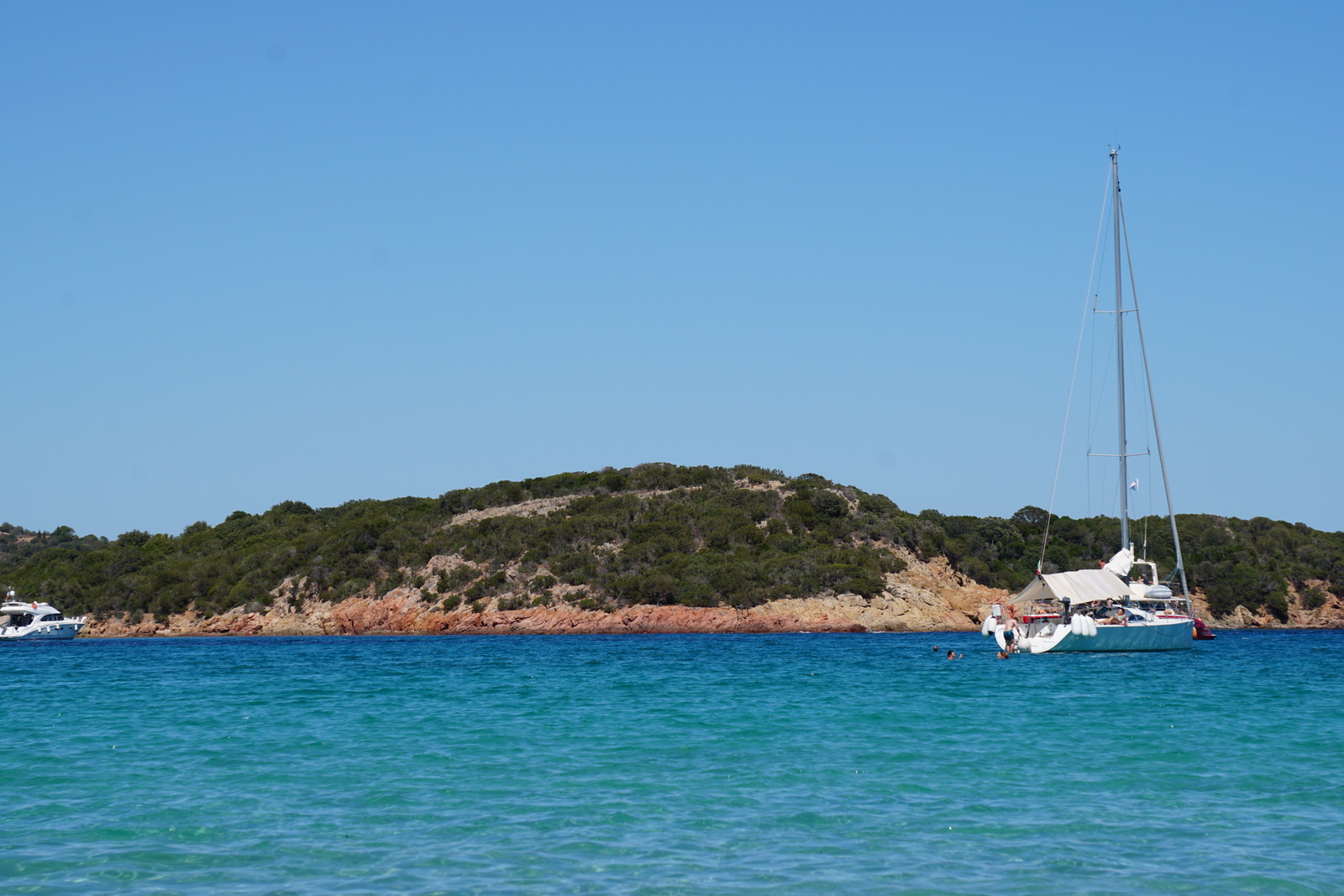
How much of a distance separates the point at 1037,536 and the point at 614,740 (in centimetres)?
8303

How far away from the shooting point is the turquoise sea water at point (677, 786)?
13227mm

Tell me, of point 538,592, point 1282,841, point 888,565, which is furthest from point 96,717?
point 888,565

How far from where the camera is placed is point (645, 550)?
8331 cm

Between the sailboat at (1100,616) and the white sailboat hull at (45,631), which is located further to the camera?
the white sailboat hull at (45,631)

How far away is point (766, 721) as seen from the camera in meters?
26.4

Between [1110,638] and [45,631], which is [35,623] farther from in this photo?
[1110,638]

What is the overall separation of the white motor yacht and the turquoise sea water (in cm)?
4732

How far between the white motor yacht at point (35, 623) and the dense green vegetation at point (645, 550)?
5370mm

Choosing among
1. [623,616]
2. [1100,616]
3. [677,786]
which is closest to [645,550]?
[623,616]

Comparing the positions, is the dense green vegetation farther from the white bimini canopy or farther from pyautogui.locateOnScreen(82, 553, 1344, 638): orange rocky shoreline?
the white bimini canopy

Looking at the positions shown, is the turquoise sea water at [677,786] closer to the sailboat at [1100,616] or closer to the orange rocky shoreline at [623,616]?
the sailboat at [1100,616]

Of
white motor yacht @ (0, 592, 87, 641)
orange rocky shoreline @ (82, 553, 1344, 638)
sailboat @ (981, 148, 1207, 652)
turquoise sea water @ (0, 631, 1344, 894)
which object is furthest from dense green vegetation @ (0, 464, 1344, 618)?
turquoise sea water @ (0, 631, 1344, 894)

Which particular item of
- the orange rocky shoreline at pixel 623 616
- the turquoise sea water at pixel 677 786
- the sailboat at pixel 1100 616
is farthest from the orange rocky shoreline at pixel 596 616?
the turquoise sea water at pixel 677 786

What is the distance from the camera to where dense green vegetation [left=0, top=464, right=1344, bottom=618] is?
263 feet
